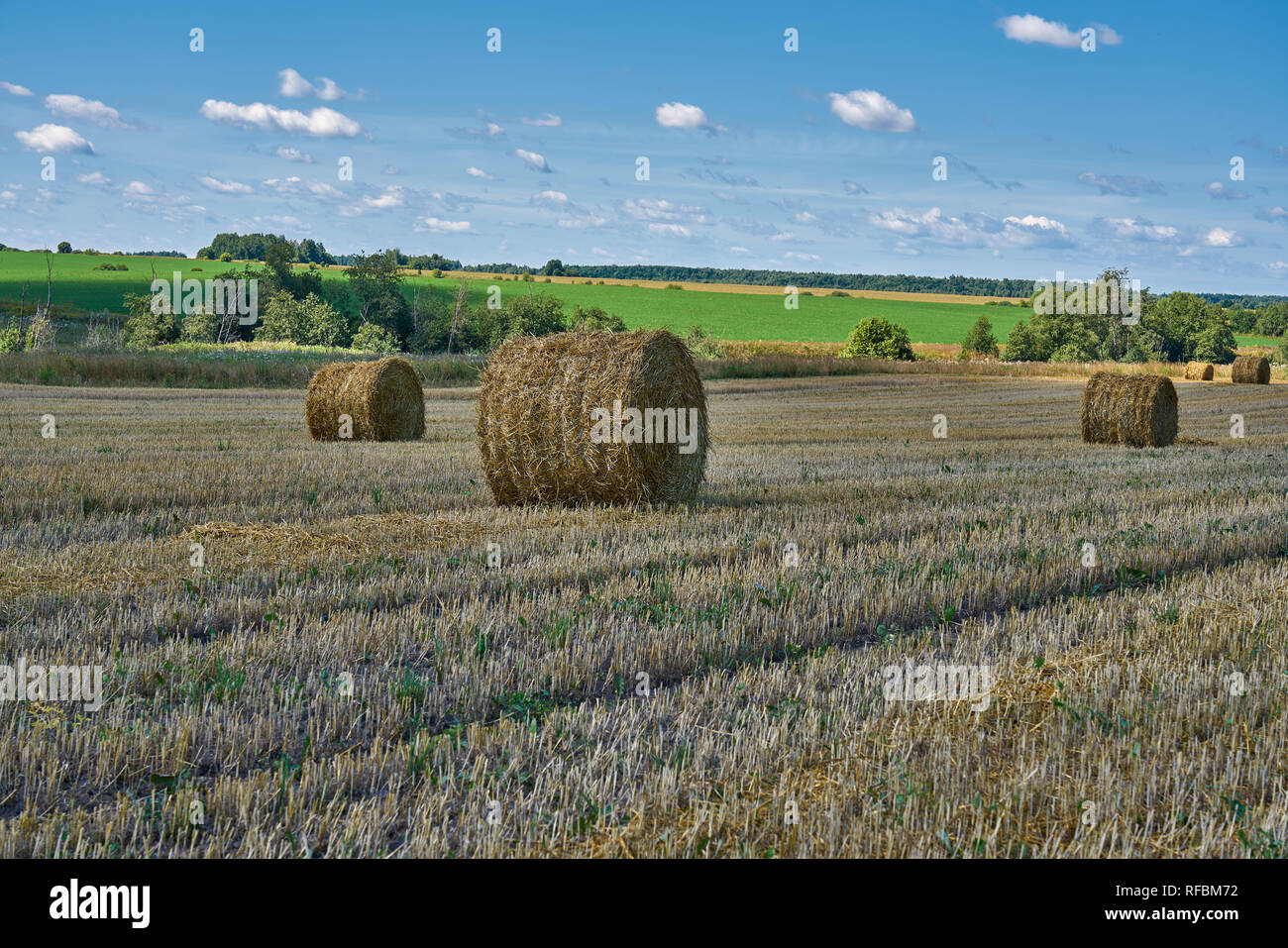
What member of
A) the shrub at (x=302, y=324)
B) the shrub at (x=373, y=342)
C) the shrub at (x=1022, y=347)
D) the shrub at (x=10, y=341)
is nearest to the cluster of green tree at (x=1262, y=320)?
the shrub at (x=1022, y=347)

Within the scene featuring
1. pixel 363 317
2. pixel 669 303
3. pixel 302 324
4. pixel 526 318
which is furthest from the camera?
pixel 669 303

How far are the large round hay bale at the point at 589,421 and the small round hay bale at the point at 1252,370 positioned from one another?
4384 centimetres

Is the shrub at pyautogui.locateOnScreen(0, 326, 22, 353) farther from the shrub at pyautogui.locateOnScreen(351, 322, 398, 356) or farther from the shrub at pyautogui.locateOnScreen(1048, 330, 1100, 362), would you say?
the shrub at pyautogui.locateOnScreen(1048, 330, 1100, 362)

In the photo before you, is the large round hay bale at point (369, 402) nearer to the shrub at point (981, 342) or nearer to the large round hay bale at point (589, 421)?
the large round hay bale at point (589, 421)

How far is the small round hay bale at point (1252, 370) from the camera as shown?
4638 centimetres

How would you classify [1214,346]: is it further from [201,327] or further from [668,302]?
[201,327]

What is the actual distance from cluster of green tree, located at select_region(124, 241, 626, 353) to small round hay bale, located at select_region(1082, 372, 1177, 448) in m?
44.6

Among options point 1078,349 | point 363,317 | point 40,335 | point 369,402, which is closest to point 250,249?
point 363,317

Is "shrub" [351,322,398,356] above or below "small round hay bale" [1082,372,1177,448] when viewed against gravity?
above

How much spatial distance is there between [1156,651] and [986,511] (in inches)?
202

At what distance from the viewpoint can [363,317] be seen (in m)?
84.8

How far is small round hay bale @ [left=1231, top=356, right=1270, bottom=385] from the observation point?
4638 cm

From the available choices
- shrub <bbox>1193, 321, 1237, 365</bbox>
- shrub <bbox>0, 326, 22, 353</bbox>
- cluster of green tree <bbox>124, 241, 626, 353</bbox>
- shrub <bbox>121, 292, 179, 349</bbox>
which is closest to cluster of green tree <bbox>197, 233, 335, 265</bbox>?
cluster of green tree <bbox>124, 241, 626, 353</bbox>

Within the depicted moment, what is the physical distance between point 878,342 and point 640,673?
73804mm
